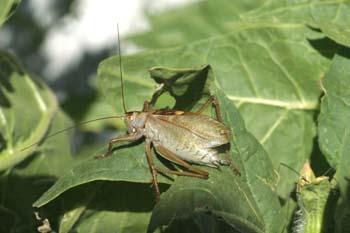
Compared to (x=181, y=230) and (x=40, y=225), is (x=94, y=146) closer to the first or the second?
(x=40, y=225)

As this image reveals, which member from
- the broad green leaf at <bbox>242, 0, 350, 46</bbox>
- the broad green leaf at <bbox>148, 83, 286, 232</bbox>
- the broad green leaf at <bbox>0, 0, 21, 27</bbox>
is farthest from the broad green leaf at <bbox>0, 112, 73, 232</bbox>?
the broad green leaf at <bbox>242, 0, 350, 46</bbox>

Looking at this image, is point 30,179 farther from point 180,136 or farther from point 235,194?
point 235,194

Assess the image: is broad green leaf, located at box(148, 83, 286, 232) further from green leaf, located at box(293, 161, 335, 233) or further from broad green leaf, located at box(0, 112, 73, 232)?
broad green leaf, located at box(0, 112, 73, 232)

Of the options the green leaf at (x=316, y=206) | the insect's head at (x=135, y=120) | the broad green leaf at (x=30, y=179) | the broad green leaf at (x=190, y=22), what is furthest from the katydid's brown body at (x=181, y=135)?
the broad green leaf at (x=190, y=22)

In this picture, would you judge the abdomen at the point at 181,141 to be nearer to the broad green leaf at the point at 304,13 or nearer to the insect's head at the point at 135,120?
the insect's head at the point at 135,120

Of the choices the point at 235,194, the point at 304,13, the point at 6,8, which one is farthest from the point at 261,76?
the point at 6,8

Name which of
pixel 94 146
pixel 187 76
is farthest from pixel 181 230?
pixel 94 146
